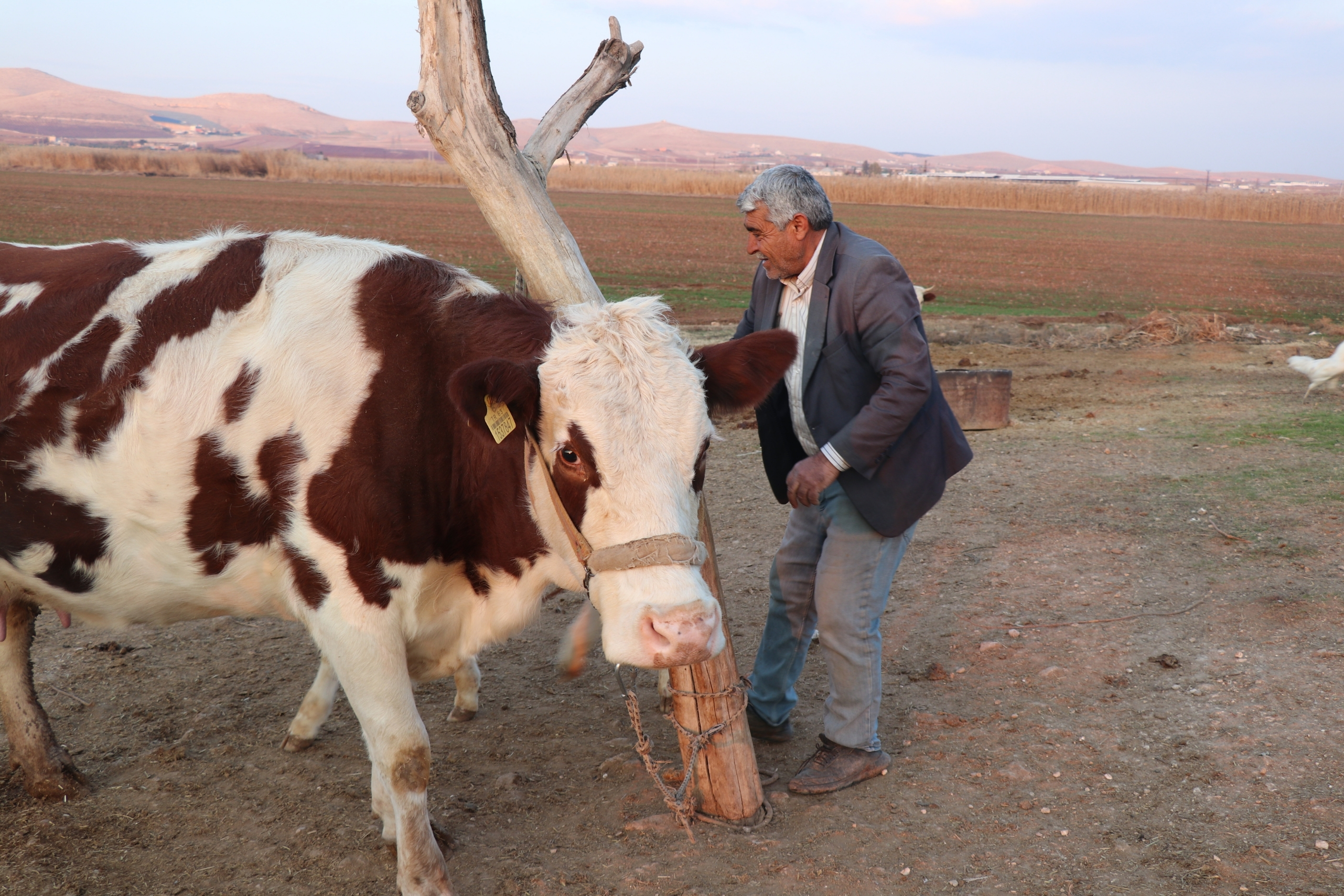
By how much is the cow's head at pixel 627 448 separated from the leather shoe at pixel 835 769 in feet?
4.32

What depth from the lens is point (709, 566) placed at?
3873 mm

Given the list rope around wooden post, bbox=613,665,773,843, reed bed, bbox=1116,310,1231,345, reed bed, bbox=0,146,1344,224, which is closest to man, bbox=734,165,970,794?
rope around wooden post, bbox=613,665,773,843

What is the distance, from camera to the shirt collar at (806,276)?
12.6 ft

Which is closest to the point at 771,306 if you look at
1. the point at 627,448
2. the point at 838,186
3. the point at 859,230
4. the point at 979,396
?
the point at 627,448

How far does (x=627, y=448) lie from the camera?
3.03 meters

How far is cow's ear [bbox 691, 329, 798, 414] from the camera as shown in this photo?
3424mm

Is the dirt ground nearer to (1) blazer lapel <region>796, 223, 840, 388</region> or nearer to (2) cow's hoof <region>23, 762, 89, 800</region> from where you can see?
(2) cow's hoof <region>23, 762, 89, 800</region>

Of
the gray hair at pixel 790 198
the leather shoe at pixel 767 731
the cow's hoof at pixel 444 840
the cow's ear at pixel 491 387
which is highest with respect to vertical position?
the gray hair at pixel 790 198

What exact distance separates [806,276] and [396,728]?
2294 millimetres

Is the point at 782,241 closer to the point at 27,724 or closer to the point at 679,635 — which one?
the point at 679,635

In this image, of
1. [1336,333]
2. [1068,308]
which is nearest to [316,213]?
[1068,308]

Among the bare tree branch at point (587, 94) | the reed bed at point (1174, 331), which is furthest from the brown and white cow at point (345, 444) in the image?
the reed bed at point (1174, 331)

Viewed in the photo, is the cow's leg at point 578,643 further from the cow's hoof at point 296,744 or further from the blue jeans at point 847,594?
the cow's hoof at point 296,744

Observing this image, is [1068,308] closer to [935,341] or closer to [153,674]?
[935,341]
